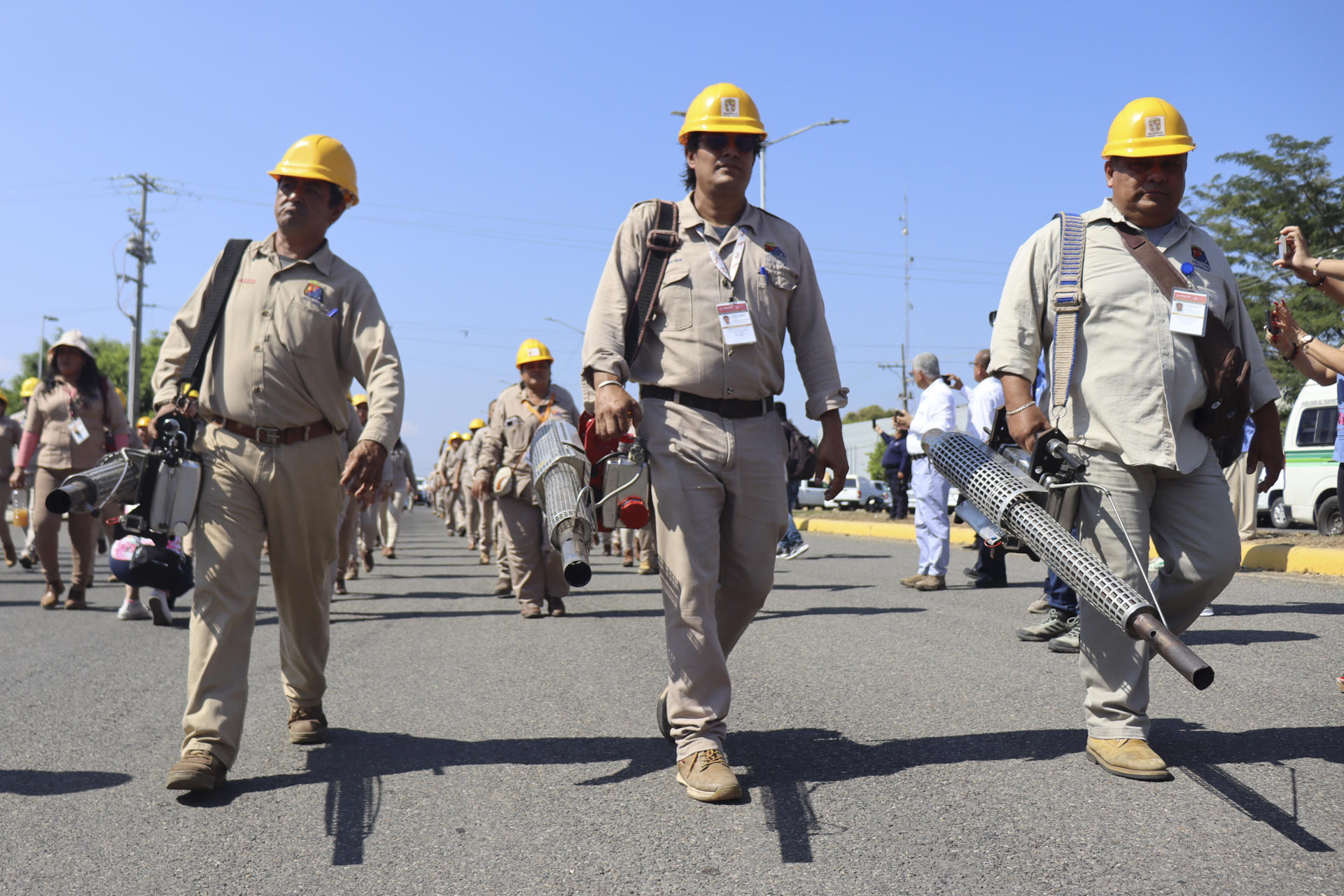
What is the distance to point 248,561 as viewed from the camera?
172 inches

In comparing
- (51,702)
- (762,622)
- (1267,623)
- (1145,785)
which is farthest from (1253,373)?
(51,702)

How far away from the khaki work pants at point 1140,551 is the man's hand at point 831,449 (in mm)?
895

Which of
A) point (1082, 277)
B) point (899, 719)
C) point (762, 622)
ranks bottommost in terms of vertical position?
point (762, 622)

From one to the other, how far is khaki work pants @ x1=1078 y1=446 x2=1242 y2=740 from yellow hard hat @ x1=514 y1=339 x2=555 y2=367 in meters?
6.34

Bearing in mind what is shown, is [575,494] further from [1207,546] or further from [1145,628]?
[1207,546]

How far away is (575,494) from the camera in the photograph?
4.11 meters

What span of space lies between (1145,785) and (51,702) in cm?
510

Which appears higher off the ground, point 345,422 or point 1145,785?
point 345,422

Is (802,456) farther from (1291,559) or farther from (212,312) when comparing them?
(1291,559)

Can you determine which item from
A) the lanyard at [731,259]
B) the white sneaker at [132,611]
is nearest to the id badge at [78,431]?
the white sneaker at [132,611]

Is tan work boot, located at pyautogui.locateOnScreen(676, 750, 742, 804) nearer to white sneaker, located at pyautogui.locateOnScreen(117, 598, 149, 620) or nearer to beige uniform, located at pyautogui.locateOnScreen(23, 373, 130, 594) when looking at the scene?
white sneaker, located at pyautogui.locateOnScreen(117, 598, 149, 620)

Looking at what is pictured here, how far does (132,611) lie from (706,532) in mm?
6929

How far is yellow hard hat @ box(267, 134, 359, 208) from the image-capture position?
460 centimetres

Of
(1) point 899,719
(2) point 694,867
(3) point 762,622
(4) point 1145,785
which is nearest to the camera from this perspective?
(2) point 694,867
